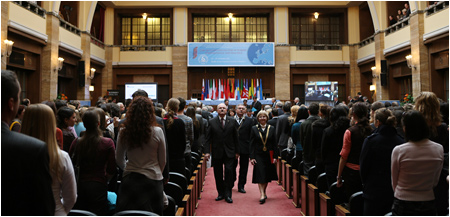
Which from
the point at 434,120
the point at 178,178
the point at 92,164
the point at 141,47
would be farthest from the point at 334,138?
the point at 141,47

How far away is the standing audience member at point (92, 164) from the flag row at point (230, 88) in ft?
52.6

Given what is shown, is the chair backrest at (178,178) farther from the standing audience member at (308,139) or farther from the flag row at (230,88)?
the flag row at (230,88)

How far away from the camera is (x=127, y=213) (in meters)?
2.44

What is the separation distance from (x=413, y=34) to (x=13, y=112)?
1462 centimetres

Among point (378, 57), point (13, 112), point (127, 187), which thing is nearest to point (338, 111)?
point (127, 187)

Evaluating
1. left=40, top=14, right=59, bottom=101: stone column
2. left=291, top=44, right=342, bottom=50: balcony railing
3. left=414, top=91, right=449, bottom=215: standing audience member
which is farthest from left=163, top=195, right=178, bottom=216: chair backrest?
left=291, top=44, right=342, bottom=50: balcony railing

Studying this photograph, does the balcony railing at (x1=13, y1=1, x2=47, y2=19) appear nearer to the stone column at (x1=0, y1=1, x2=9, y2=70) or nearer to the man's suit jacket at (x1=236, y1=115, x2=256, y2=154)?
the stone column at (x1=0, y1=1, x2=9, y2=70)

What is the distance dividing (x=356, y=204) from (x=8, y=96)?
300 cm

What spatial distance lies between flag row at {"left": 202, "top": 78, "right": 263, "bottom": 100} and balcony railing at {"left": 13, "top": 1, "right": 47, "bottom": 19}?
8.80m

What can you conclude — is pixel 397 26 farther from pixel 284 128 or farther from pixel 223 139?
pixel 223 139

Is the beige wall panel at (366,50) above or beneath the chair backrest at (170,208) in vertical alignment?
above

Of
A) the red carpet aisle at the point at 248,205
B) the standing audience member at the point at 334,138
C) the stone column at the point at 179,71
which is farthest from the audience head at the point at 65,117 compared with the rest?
the stone column at the point at 179,71

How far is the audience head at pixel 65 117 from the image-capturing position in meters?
3.50

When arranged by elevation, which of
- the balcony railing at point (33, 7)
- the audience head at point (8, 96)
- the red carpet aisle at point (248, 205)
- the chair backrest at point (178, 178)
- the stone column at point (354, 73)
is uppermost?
the balcony railing at point (33, 7)
